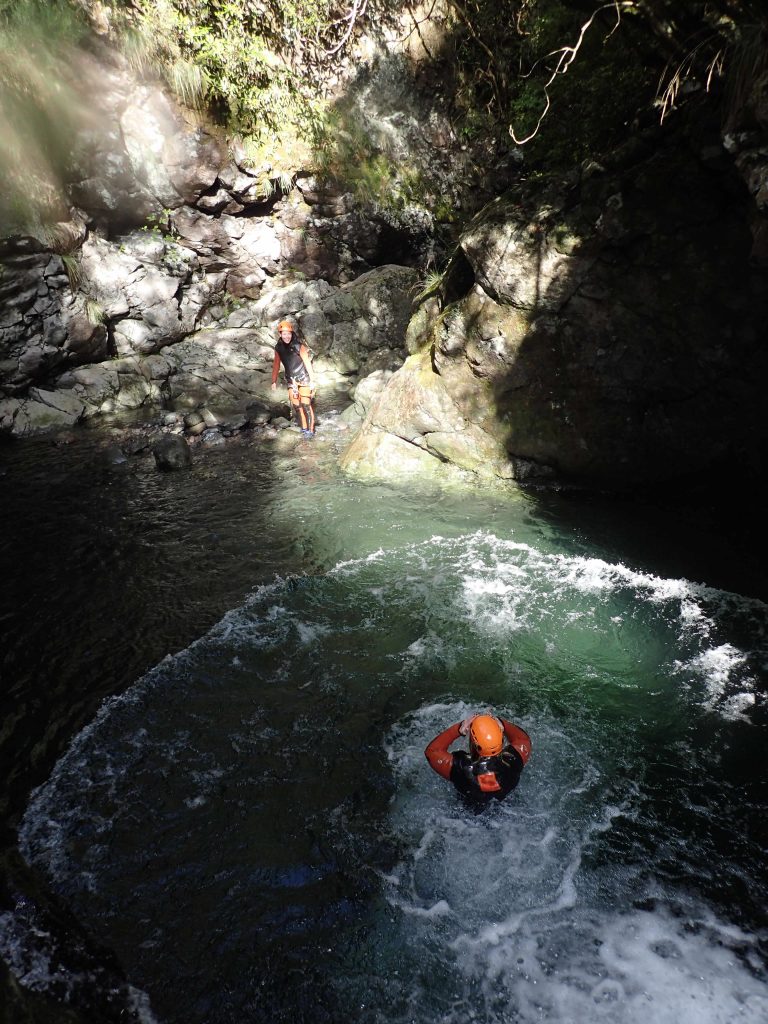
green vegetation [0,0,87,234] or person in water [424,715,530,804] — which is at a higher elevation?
green vegetation [0,0,87,234]

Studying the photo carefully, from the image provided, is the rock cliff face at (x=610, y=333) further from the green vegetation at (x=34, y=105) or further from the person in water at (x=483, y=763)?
the green vegetation at (x=34, y=105)

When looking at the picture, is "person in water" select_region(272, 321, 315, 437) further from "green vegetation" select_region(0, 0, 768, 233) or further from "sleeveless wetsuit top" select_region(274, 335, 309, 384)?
"green vegetation" select_region(0, 0, 768, 233)

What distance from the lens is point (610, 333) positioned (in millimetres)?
7910

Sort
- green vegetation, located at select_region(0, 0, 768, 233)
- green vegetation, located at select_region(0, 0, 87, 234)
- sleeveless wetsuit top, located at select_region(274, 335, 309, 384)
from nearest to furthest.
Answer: green vegetation, located at select_region(0, 0, 768, 233), sleeveless wetsuit top, located at select_region(274, 335, 309, 384), green vegetation, located at select_region(0, 0, 87, 234)

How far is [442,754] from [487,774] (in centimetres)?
41

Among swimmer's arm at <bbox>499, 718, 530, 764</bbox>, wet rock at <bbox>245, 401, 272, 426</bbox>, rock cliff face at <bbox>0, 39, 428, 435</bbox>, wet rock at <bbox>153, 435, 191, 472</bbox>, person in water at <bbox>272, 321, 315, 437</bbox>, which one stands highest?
rock cliff face at <bbox>0, 39, 428, 435</bbox>

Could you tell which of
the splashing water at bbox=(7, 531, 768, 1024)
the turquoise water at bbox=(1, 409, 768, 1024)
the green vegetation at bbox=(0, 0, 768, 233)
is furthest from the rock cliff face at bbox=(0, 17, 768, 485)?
the splashing water at bbox=(7, 531, 768, 1024)

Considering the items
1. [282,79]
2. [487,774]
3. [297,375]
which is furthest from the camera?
[282,79]

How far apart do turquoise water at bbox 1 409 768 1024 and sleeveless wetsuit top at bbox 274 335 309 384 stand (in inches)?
296

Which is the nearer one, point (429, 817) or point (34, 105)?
point (429, 817)

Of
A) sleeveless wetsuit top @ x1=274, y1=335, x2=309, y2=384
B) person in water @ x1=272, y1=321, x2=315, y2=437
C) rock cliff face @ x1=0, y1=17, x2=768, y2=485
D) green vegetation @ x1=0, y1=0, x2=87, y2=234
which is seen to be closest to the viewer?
rock cliff face @ x1=0, y1=17, x2=768, y2=485

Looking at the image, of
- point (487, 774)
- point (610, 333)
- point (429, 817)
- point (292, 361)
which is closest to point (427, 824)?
point (429, 817)

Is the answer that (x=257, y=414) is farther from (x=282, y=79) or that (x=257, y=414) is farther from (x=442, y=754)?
(x=442, y=754)

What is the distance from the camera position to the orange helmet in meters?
3.87
